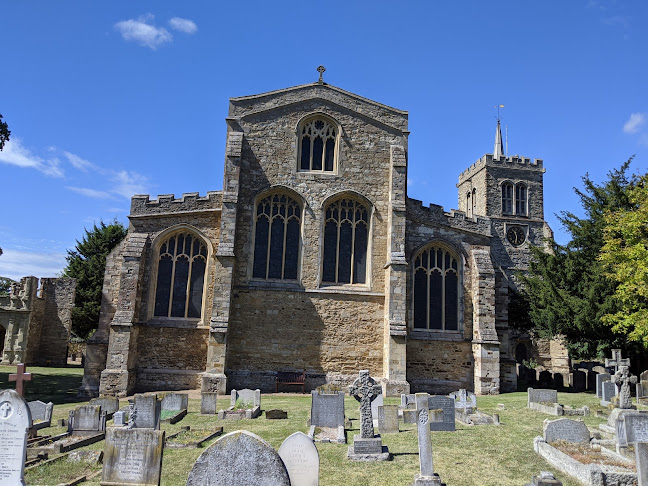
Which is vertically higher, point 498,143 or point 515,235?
point 498,143

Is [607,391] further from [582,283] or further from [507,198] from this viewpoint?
[507,198]

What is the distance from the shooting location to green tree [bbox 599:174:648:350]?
16234 mm

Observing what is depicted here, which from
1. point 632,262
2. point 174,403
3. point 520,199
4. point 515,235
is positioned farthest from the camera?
point 520,199

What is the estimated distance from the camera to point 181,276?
65.3ft

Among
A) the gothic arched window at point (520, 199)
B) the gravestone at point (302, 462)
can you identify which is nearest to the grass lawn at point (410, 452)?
the gravestone at point (302, 462)

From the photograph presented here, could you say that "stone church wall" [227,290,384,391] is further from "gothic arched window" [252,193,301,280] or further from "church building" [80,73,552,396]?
"gothic arched window" [252,193,301,280]

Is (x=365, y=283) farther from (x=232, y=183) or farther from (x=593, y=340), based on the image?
(x=593, y=340)

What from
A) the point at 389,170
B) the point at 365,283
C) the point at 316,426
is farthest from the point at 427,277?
the point at 316,426

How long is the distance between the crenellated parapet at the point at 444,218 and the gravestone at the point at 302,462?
47.7ft

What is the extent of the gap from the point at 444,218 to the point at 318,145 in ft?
19.5

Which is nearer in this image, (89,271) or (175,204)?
(175,204)

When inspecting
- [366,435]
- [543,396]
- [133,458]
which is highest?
[543,396]

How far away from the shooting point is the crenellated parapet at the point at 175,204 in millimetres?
19984

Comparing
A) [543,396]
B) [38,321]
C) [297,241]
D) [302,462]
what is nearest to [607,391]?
[543,396]
